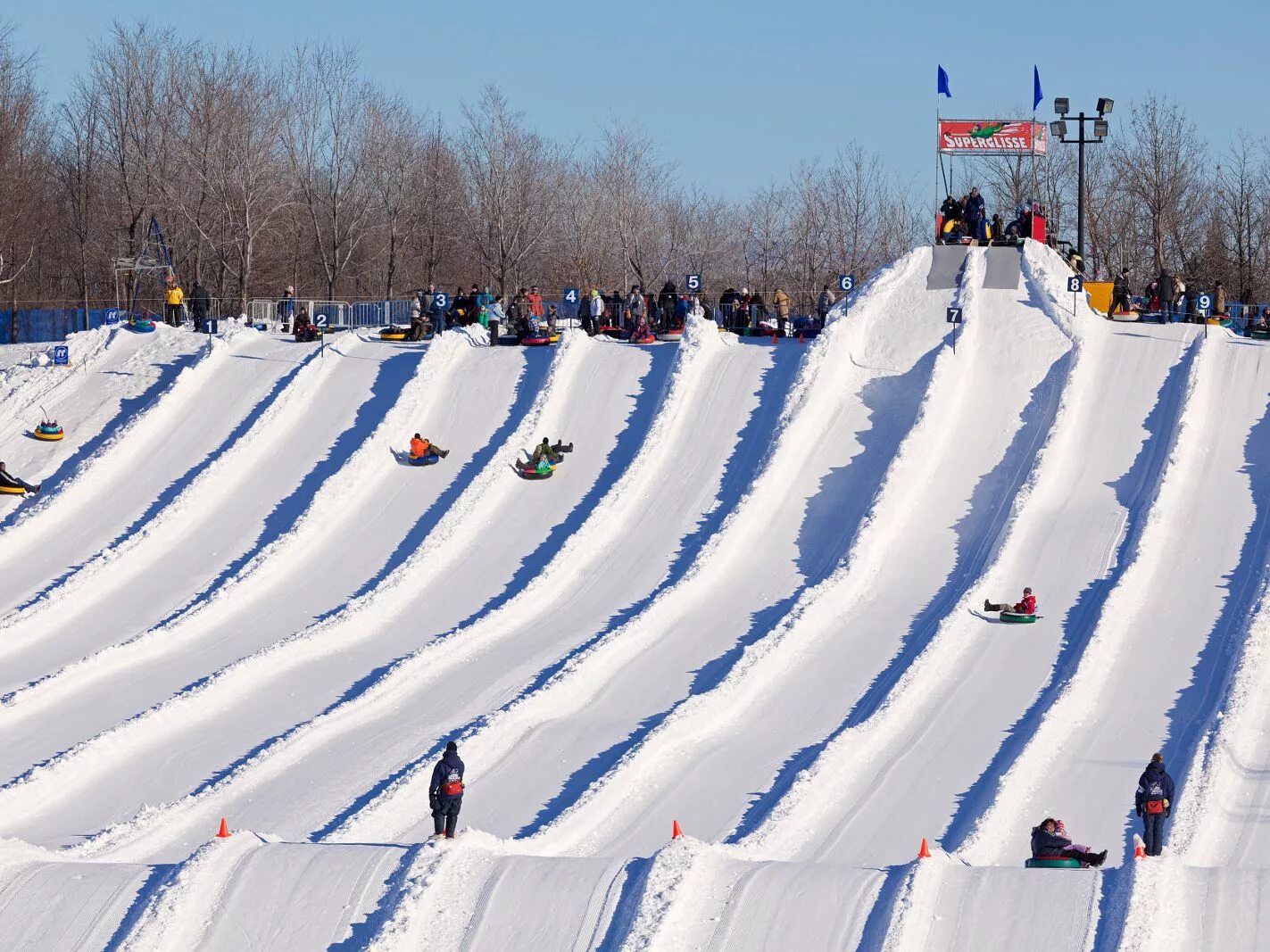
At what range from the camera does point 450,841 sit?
13.7 meters

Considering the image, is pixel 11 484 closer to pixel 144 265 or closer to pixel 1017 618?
pixel 144 265

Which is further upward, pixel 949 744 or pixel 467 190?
pixel 467 190

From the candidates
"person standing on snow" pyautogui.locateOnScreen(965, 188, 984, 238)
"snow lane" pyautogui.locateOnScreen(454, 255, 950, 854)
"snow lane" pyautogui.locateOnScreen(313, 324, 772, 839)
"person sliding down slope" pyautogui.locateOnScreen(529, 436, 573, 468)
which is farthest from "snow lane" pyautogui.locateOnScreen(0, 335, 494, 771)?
"person standing on snow" pyautogui.locateOnScreen(965, 188, 984, 238)

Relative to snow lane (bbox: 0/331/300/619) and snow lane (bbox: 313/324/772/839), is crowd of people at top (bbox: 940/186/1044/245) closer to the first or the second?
snow lane (bbox: 313/324/772/839)

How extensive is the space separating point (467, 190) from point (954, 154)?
30.3m

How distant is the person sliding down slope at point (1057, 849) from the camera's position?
13.9 m

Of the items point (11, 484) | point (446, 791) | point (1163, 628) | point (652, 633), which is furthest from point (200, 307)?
point (446, 791)

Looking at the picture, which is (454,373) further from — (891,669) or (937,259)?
(891,669)

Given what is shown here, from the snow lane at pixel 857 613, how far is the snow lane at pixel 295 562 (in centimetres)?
659

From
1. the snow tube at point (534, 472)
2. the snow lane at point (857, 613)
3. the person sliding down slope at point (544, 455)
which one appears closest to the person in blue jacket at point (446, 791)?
the snow lane at point (857, 613)

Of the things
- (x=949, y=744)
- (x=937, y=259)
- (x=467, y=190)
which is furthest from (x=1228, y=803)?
(x=467, y=190)

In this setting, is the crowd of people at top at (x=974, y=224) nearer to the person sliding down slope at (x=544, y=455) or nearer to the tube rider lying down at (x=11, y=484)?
the person sliding down slope at (x=544, y=455)

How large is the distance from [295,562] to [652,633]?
652 centimetres

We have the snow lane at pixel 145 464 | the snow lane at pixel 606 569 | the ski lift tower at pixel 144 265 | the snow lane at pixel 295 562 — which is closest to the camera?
the snow lane at pixel 606 569
